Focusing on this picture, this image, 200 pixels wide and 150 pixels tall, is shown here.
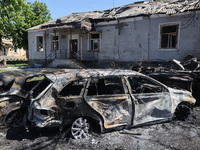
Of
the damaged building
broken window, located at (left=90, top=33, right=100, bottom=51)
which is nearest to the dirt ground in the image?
the damaged building

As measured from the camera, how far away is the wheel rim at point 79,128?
3.30 meters

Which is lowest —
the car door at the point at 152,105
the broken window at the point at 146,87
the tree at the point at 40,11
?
the car door at the point at 152,105

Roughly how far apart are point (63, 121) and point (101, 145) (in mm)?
886

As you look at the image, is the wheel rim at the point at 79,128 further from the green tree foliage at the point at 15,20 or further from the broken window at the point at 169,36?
the green tree foliage at the point at 15,20

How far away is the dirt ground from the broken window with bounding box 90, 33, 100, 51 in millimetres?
12963

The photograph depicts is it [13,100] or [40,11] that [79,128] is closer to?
[13,100]

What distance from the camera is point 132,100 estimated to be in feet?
11.8

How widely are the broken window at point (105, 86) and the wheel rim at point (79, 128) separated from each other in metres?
0.64

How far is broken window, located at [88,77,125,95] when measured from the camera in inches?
144

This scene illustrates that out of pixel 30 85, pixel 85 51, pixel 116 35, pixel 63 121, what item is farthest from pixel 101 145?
pixel 85 51

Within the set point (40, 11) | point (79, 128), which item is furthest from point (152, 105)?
point (40, 11)

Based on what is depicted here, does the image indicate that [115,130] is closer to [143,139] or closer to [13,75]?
[143,139]

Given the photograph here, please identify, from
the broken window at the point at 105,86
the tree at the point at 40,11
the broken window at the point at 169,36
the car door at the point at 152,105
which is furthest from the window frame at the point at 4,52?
the car door at the point at 152,105

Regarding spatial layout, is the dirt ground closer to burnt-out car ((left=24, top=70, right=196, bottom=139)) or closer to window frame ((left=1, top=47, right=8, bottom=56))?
burnt-out car ((left=24, top=70, right=196, bottom=139))
